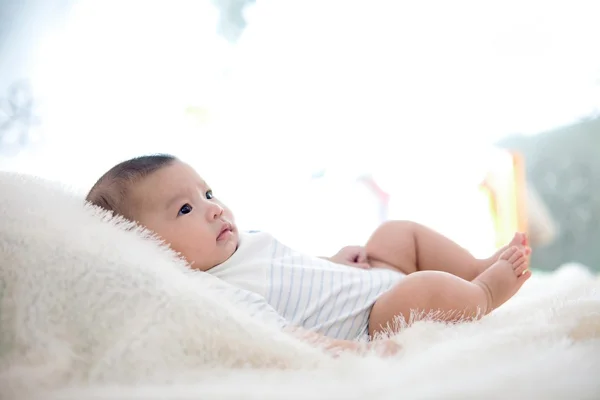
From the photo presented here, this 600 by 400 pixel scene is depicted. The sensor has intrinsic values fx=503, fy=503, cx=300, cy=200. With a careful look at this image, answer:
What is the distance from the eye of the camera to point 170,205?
32.8 inches

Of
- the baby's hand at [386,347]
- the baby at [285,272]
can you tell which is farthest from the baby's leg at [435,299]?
the baby's hand at [386,347]

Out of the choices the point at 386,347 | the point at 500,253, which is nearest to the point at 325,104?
the point at 500,253

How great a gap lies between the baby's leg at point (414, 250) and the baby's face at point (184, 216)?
345 mm

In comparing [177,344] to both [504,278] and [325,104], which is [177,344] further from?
[325,104]

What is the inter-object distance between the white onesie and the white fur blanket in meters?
0.16

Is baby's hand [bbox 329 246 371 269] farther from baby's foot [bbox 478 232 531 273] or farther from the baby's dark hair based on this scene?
the baby's dark hair

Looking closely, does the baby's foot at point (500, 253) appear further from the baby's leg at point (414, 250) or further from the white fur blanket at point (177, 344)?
the white fur blanket at point (177, 344)

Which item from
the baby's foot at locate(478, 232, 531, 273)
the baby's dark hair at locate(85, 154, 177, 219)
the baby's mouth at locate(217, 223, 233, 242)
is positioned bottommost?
the baby's foot at locate(478, 232, 531, 273)

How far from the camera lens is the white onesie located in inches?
31.5

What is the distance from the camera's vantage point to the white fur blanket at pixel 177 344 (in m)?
0.43

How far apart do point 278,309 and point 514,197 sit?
132 centimetres

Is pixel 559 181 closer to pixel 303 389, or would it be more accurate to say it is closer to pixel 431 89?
pixel 431 89

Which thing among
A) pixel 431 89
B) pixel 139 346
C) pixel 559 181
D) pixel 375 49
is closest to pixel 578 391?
pixel 139 346

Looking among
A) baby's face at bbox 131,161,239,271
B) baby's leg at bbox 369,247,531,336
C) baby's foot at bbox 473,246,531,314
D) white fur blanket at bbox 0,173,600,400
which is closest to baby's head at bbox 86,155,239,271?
baby's face at bbox 131,161,239,271
